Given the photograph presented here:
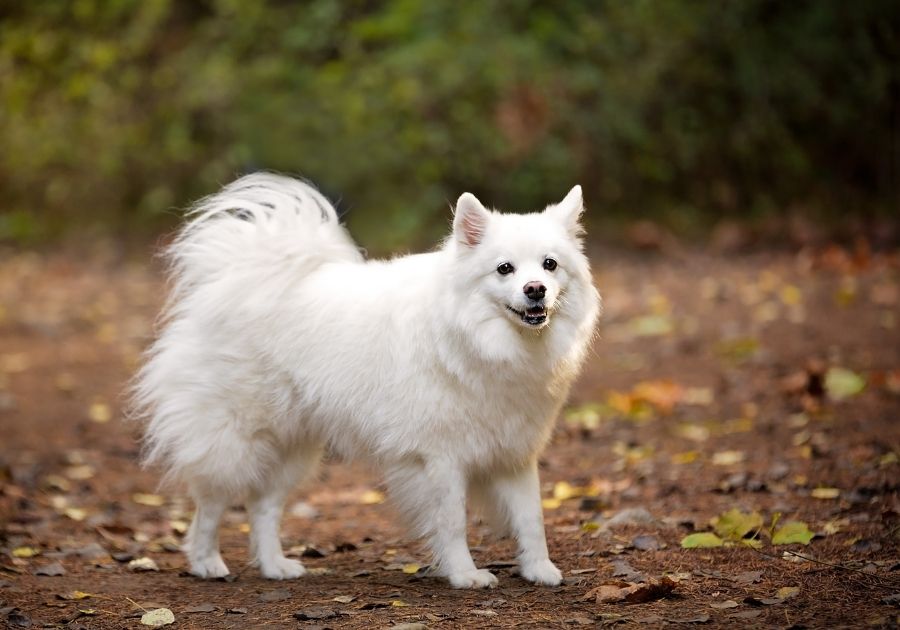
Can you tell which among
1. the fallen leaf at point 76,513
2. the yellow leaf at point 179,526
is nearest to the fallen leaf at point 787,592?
the yellow leaf at point 179,526

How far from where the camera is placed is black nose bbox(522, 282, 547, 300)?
405 centimetres

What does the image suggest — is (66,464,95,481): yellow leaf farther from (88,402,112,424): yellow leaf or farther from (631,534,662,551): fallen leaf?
(631,534,662,551): fallen leaf

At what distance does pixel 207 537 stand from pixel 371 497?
1.61m

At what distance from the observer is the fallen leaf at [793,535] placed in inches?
178

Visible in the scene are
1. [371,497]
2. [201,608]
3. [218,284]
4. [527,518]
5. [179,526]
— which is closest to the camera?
[201,608]

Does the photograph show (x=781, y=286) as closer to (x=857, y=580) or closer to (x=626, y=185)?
(x=626, y=185)

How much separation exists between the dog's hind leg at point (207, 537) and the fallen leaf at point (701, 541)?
1.98 metres

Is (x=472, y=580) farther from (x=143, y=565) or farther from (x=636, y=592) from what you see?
(x=143, y=565)

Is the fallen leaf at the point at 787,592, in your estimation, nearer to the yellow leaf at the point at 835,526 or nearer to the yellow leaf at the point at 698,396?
the yellow leaf at the point at 835,526

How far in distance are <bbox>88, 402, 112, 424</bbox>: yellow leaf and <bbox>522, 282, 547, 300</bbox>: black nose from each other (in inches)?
182

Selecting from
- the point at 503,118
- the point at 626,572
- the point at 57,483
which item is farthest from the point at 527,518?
the point at 503,118

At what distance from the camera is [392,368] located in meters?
4.41

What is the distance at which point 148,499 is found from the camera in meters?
6.22

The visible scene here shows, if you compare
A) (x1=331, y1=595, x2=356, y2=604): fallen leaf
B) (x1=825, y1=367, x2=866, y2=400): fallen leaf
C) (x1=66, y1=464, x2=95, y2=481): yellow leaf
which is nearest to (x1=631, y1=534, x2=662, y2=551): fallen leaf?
(x1=331, y1=595, x2=356, y2=604): fallen leaf
